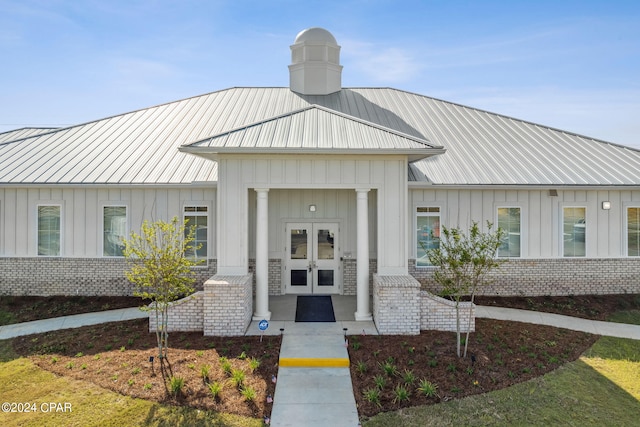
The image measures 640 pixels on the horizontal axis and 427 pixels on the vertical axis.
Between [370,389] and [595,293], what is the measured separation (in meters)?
10.5

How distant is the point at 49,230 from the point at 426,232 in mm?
12605

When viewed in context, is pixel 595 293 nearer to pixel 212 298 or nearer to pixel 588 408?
pixel 588 408

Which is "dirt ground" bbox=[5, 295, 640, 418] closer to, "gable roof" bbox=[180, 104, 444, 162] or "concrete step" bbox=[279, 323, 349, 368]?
"concrete step" bbox=[279, 323, 349, 368]

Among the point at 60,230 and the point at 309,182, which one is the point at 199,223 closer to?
the point at 60,230

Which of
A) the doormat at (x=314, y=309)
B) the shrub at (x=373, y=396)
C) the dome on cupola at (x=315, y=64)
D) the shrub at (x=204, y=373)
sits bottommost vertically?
the shrub at (x=373, y=396)

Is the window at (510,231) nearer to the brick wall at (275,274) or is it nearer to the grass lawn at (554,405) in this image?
the grass lawn at (554,405)

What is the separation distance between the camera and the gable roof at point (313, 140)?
31.1ft

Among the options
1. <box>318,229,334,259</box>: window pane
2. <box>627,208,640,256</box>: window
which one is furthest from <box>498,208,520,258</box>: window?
<box>318,229,334,259</box>: window pane

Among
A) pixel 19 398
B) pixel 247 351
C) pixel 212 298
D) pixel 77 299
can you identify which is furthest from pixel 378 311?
pixel 77 299

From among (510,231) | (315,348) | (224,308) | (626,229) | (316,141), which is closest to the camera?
(315,348)

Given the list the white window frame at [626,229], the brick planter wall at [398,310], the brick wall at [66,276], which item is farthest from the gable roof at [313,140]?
the white window frame at [626,229]

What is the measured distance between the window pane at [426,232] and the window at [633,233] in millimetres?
6673

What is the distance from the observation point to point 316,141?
387 inches

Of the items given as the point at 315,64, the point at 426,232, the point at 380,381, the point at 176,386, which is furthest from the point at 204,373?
the point at 315,64
